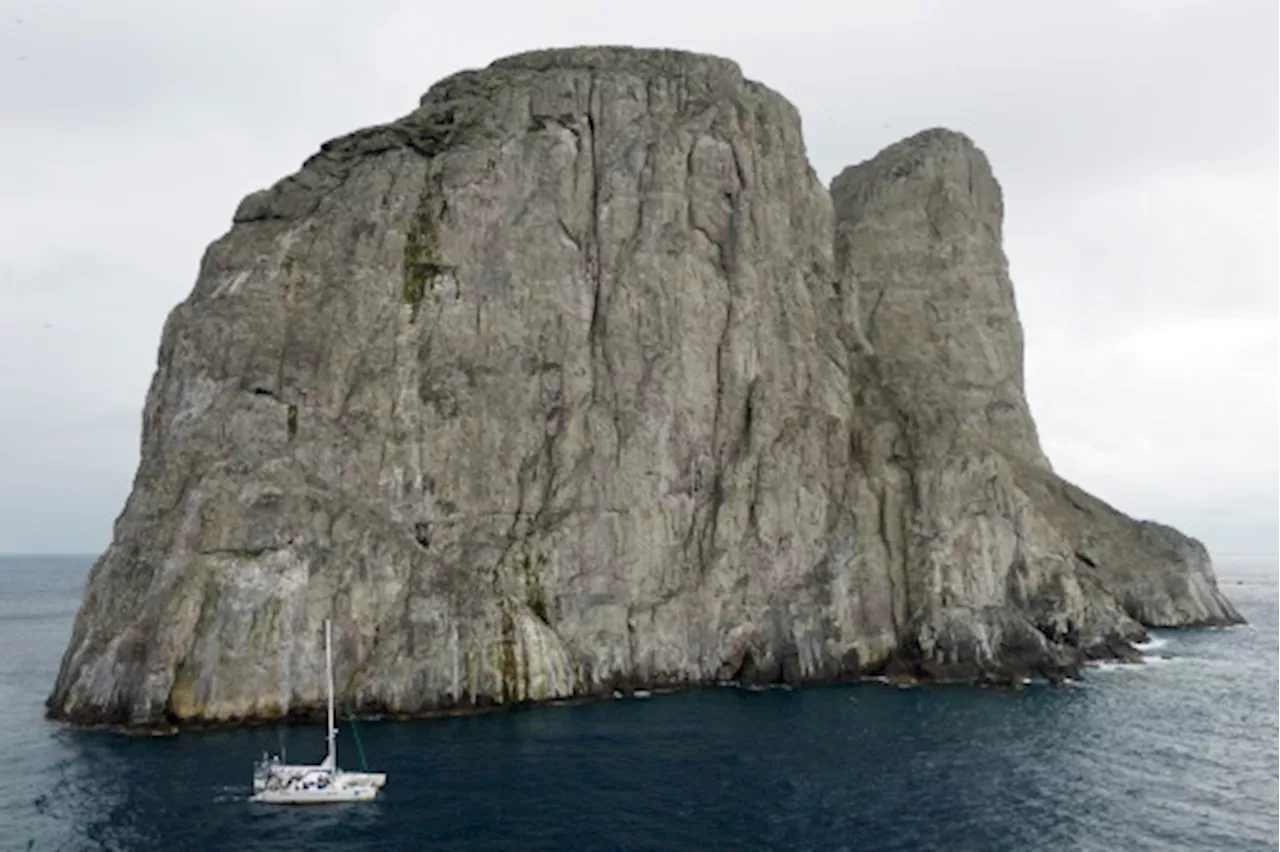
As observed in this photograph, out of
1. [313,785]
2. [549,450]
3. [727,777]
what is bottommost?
[727,777]

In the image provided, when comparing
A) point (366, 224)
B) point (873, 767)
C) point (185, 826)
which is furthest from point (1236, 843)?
point (366, 224)

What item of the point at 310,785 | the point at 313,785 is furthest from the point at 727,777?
the point at 310,785

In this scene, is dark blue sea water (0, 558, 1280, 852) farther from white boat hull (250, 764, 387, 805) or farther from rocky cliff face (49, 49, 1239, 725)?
rocky cliff face (49, 49, 1239, 725)

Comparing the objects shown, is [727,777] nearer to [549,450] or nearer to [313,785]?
[313,785]

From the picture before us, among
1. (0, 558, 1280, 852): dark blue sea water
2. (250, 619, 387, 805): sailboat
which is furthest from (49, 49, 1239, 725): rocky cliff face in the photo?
(250, 619, 387, 805): sailboat

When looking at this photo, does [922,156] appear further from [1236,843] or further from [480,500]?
[1236,843]

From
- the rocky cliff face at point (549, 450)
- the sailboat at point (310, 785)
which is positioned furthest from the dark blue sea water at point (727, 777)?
the rocky cliff face at point (549, 450)
